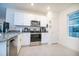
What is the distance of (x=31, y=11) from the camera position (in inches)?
102

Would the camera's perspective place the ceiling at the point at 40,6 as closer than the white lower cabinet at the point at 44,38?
Yes

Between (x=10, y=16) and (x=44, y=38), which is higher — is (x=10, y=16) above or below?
above

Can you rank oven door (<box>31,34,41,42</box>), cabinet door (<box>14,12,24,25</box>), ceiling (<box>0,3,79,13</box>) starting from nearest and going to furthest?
ceiling (<box>0,3,79,13</box>)
cabinet door (<box>14,12,24,25</box>)
oven door (<box>31,34,41,42</box>)

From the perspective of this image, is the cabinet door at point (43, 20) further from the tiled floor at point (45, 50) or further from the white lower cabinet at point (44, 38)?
the tiled floor at point (45, 50)

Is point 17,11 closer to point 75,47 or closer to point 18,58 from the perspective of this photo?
point 18,58

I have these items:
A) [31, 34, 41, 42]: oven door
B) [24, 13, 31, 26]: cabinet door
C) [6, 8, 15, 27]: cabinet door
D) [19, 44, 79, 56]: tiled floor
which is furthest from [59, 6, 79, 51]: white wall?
[6, 8, 15, 27]: cabinet door

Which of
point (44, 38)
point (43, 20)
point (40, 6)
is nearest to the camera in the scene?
point (40, 6)

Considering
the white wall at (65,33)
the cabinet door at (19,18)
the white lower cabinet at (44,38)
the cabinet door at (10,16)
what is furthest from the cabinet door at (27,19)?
the white wall at (65,33)

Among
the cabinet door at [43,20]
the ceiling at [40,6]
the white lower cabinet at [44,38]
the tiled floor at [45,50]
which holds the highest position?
the ceiling at [40,6]

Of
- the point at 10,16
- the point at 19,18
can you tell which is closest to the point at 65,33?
the point at 19,18

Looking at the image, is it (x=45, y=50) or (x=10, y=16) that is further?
(x=45, y=50)

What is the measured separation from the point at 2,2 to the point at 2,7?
0.15 m

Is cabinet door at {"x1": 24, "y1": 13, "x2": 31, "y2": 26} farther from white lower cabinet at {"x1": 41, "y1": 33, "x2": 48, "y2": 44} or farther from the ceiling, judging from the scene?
white lower cabinet at {"x1": 41, "y1": 33, "x2": 48, "y2": 44}

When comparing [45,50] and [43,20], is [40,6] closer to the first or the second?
[43,20]
